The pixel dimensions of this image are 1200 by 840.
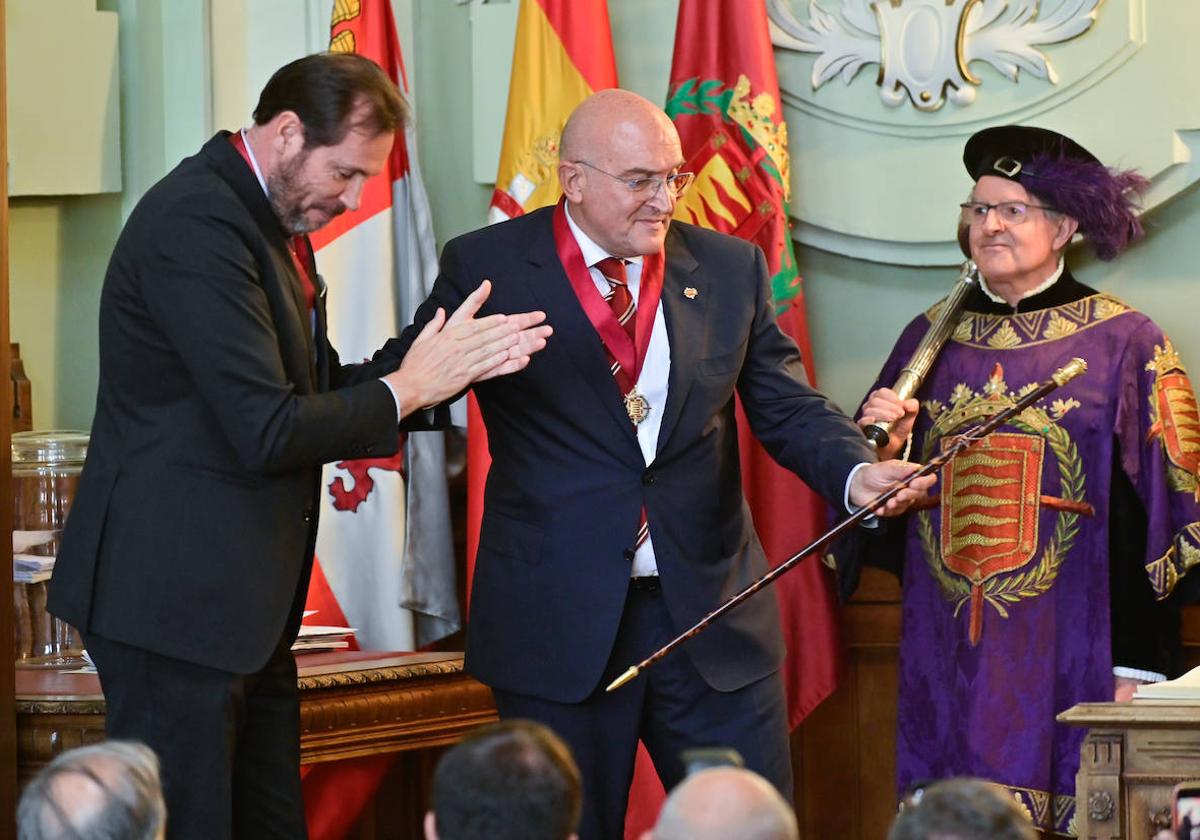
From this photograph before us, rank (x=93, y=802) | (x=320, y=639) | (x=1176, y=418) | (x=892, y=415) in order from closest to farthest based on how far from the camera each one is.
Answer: (x=93, y=802), (x=892, y=415), (x=1176, y=418), (x=320, y=639)

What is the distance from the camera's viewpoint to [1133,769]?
3.11 m

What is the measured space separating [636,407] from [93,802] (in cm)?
161

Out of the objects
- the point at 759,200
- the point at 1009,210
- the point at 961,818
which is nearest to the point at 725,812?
the point at 961,818

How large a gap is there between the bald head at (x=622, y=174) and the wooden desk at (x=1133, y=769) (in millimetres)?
1139

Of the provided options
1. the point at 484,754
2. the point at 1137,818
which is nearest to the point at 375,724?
the point at 1137,818

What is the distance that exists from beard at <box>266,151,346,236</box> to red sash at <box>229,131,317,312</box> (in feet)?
0.15

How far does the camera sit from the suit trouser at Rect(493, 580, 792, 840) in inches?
132

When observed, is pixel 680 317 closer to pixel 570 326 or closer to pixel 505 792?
pixel 570 326

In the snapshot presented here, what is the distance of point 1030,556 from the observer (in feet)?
13.5

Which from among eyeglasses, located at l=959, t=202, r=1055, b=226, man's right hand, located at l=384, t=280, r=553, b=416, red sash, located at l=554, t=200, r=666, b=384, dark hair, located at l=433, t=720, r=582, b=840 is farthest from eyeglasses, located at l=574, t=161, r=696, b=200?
dark hair, located at l=433, t=720, r=582, b=840

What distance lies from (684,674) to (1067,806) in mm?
1170

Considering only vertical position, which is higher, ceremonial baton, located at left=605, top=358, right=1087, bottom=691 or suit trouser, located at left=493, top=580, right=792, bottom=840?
ceremonial baton, located at left=605, top=358, right=1087, bottom=691

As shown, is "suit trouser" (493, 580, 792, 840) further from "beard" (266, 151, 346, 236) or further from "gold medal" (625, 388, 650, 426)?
"beard" (266, 151, 346, 236)

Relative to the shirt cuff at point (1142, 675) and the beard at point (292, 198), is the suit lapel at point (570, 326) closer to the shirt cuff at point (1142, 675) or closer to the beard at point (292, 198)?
the beard at point (292, 198)
